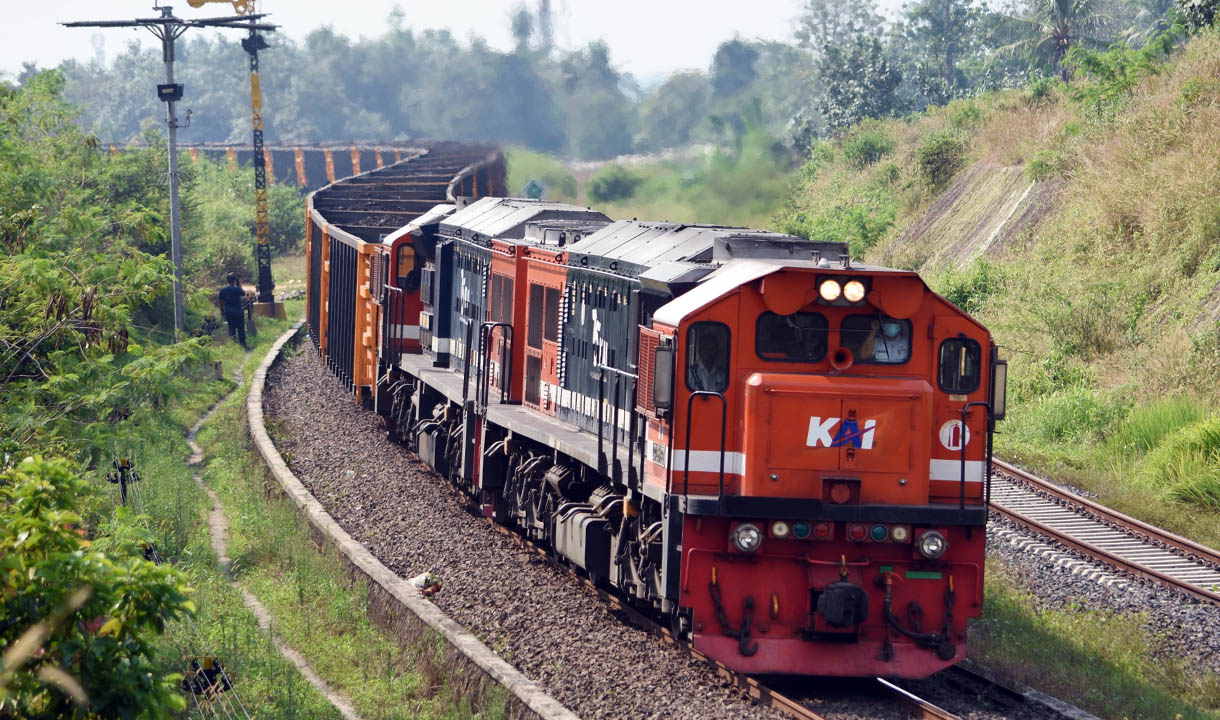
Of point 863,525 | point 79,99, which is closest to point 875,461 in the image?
point 863,525

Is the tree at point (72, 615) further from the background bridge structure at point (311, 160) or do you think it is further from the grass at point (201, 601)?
the background bridge structure at point (311, 160)

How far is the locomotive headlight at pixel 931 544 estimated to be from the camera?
881 centimetres

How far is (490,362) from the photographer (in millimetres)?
14023

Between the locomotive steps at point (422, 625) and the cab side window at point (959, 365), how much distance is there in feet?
11.2

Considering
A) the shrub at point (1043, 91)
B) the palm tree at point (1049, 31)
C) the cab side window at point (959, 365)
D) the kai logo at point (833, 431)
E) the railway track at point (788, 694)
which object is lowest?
the railway track at point (788, 694)

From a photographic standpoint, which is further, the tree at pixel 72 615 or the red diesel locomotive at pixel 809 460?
the red diesel locomotive at pixel 809 460

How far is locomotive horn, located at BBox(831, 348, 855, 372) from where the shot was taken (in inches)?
347

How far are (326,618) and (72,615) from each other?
274 inches

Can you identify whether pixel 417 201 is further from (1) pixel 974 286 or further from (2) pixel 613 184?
(1) pixel 974 286

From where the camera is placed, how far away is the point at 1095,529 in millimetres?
13672

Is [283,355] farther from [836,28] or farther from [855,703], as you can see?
[836,28]

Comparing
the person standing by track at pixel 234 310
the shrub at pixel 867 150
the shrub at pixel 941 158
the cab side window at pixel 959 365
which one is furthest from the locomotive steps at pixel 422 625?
the shrub at pixel 867 150

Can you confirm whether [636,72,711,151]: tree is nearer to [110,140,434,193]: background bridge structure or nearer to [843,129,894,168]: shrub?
[843,129,894,168]: shrub

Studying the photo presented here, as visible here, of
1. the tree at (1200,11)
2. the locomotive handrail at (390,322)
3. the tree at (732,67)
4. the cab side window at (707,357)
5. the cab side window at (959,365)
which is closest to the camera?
the cab side window at (707,357)
